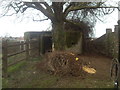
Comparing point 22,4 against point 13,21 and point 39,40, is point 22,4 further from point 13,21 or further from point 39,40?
point 39,40

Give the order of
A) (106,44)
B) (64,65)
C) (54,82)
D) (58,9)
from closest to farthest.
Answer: (54,82)
(64,65)
(58,9)
(106,44)

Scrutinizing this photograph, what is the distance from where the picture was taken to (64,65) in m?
5.33

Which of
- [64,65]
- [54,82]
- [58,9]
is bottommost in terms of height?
[54,82]

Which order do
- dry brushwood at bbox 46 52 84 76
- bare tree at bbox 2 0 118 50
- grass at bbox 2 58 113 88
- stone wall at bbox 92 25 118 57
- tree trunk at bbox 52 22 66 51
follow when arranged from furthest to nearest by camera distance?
stone wall at bbox 92 25 118 57, tree trunk at bbox 52 22 66 51, bare tree at bbox 2 0 118 50, dry brushwood at bbox 46 52 84 76, grass at bbox 2 58 113 88

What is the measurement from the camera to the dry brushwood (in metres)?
5.27

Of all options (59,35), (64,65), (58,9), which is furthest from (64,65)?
(58,9)

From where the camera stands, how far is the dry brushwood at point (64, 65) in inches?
208

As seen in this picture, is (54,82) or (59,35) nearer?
(54,82)

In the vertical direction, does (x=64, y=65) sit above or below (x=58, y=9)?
below

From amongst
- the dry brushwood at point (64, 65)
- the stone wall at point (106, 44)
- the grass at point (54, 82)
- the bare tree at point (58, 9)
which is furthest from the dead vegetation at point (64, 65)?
the stone wall at point (106, 44)

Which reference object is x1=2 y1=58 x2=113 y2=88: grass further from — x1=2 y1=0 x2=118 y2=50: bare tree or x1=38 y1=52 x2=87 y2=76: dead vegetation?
x1=2 y1=0 x2=118 y2=50: bare tree

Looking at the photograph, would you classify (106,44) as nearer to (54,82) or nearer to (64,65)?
(64,65)

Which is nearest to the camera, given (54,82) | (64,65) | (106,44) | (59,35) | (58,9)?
(54,82)

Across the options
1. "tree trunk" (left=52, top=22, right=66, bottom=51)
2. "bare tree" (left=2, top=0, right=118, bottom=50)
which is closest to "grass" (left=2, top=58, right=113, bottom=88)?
"tree trunk" (left=52, top=22, right=66, bottom=51)
